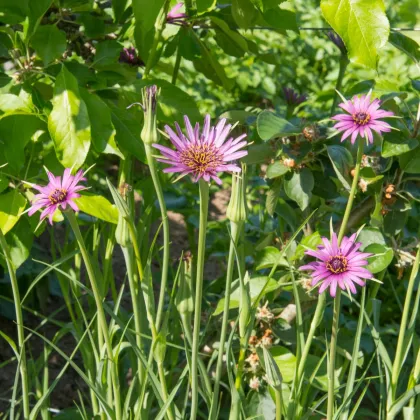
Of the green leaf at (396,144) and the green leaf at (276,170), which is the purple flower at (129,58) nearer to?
the green leaf at (276,170)

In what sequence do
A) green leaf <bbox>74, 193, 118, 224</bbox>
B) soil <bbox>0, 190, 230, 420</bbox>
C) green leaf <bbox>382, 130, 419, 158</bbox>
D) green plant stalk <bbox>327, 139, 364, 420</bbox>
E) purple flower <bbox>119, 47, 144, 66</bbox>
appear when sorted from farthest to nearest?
soil <bbox>0, 190, 230, 420</bbox>, purple flower <bbox>119, 47, 144, 66</bbox>, green leaf <bbox>382, 130, 419, 158</bbox>, green leaf <bbox>74, 193, 118, 224</bbox>, green plant stalk <bbox>327, 139, 364, 420</bbox>

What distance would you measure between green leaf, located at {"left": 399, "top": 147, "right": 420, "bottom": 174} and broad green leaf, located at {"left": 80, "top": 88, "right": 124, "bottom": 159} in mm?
496

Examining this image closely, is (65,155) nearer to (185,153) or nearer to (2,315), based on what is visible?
(185,153)

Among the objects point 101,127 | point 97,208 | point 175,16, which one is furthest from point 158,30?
point 97,208

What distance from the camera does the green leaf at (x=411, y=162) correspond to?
128 centimetres

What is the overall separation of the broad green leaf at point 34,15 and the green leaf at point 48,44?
0.05 metres

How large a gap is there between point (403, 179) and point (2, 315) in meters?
1.21

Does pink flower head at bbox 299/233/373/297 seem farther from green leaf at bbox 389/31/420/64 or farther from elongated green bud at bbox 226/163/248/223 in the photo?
green leaf at bbox 389/31/420/64

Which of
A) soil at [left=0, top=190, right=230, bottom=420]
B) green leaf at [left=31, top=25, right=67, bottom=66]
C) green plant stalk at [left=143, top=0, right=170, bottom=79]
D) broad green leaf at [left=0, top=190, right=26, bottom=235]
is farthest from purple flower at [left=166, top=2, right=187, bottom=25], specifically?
soil at [left=0, top=190, right=230, bottom=420]

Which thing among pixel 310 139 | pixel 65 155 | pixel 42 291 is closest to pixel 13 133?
pixel 65 155

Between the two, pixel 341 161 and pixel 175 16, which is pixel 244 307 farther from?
pixel 175 16

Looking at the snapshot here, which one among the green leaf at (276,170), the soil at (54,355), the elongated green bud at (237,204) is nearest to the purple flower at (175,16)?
the green leaf at (276,170)

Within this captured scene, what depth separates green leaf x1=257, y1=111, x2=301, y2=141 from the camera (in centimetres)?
119

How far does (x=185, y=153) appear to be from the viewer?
96 cm
